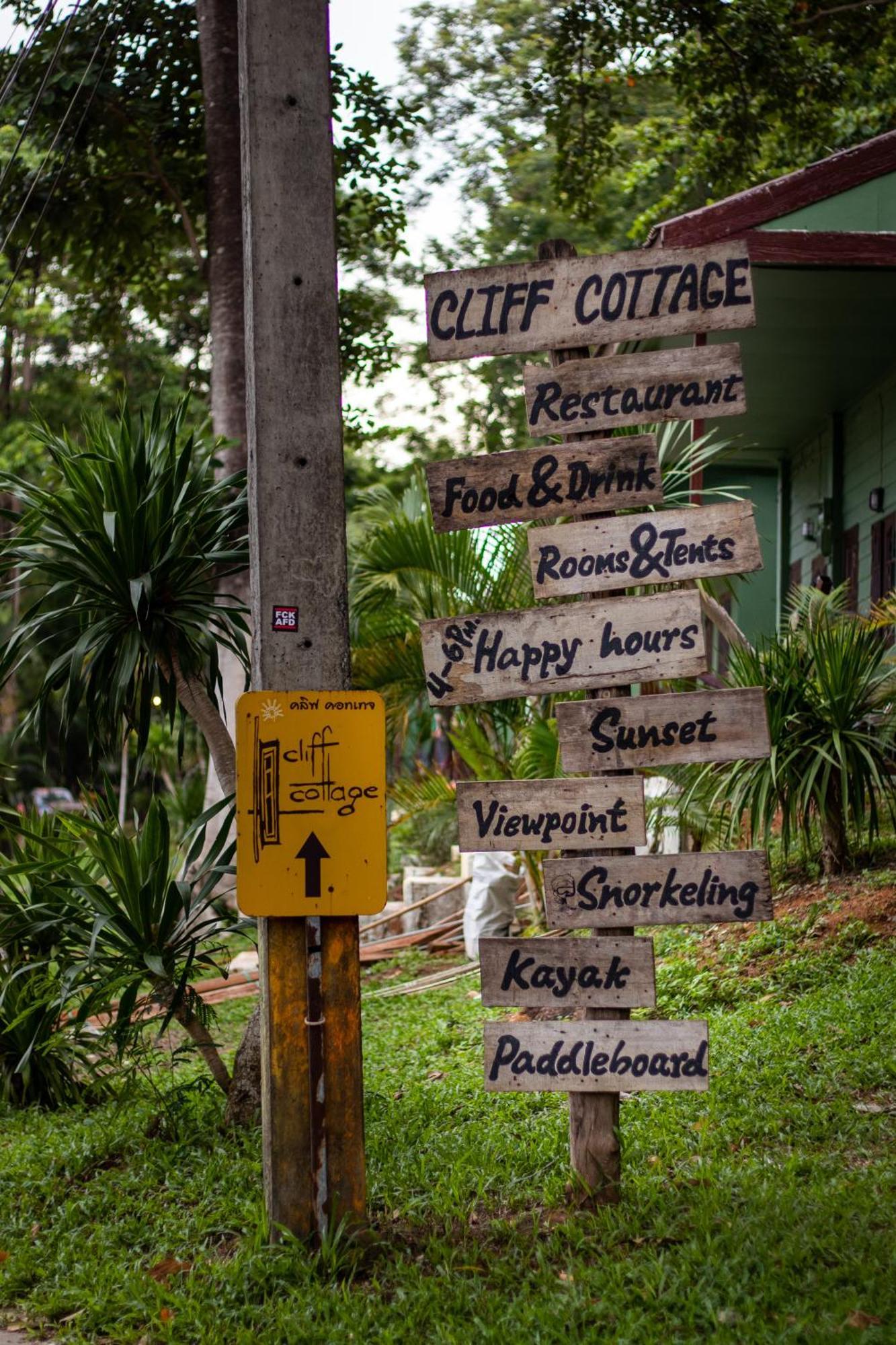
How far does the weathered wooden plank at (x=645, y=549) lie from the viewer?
15.9 feet

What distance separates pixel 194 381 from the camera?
18.4 m

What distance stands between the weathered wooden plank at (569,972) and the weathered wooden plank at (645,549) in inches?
50.2

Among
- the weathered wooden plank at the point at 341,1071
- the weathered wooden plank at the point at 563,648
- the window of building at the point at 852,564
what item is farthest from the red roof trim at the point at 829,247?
the weathered wooden plank at the point at 341,1071

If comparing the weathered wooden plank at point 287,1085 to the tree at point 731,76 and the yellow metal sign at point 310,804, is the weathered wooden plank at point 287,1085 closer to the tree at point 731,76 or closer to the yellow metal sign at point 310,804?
the yellow metal sign at point 310,804

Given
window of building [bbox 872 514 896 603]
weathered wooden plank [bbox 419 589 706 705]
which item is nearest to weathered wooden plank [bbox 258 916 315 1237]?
weathered wooden plank [bbox 419 589 706 705]

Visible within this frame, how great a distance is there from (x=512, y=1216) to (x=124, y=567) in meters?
3.17

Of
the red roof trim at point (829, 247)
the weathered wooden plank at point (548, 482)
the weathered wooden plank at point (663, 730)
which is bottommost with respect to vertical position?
the weathered wooden plank at point (663, 730)

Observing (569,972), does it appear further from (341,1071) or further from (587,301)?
(587,301)

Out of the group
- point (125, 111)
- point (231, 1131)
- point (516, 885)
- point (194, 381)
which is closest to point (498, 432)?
point (194, 381)

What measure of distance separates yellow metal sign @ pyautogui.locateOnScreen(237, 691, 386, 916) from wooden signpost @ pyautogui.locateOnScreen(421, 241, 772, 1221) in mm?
351

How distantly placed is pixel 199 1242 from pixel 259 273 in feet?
11.8

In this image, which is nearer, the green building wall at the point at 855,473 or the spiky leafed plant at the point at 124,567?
the spiky leafed plant at the point at 124,567

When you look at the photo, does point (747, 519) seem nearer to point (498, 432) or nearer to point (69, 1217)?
point (69, 1217)

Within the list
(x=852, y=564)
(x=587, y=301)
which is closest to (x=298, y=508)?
(x=587, y=301)
